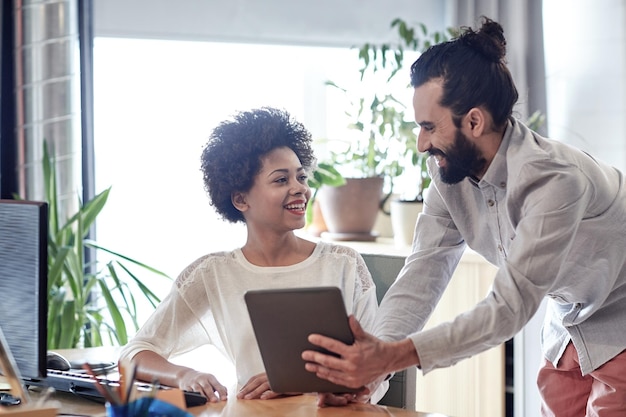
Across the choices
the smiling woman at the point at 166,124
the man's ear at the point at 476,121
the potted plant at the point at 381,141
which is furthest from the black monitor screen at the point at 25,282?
the smiling woman at the point at 166,124

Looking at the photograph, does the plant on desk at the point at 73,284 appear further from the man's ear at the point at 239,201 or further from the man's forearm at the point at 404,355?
the man's forearm at the point at 404,355

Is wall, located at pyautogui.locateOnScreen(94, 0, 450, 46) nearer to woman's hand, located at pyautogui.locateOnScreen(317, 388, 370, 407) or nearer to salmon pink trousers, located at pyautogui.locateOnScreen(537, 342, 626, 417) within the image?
salmon pink trousers, located at pyautogui.locateOnScreen(537, 342, 626, 417)

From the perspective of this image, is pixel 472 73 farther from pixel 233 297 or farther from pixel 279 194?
pixel 233 297

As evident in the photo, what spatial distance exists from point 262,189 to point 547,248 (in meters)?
0.77

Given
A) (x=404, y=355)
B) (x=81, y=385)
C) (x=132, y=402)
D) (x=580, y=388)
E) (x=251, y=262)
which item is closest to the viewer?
(x=132, y=402)

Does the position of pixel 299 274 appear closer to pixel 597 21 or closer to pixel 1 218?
pixel 1 218

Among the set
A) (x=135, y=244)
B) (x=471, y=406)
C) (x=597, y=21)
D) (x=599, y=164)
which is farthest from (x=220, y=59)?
(x=599, y=164)

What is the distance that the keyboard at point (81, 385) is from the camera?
5.83ft

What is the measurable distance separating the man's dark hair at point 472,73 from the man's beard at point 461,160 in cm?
4

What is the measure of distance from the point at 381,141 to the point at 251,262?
5.69ft

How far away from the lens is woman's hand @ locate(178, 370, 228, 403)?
1822 millimetres

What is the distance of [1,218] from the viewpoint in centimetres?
160

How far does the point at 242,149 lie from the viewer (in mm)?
2240

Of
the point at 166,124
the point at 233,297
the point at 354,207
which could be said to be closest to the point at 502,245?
the point at 233,297
